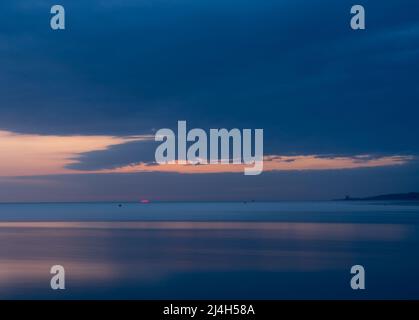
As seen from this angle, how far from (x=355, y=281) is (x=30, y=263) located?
13.3 metres

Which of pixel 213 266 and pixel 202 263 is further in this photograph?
pixel 202 263

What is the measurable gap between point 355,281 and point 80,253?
1395 centimetres

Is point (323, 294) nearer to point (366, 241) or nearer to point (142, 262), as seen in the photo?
point (142, 262)

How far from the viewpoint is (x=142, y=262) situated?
2520 centimetres
